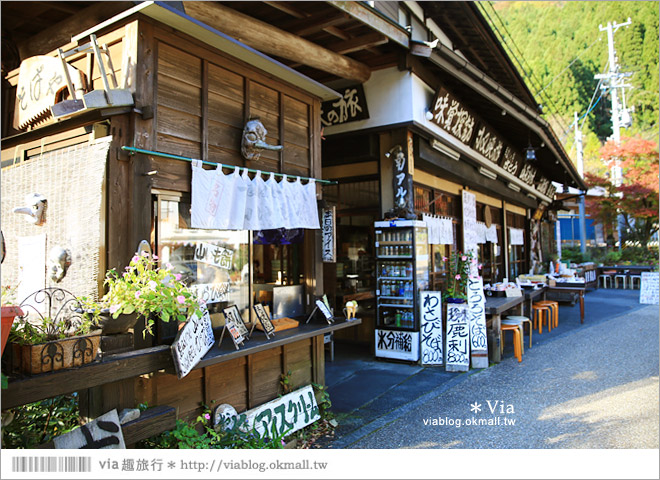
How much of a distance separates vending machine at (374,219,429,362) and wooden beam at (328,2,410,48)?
3135 mm

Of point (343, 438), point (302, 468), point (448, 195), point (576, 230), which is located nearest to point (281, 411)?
point (343, 438)

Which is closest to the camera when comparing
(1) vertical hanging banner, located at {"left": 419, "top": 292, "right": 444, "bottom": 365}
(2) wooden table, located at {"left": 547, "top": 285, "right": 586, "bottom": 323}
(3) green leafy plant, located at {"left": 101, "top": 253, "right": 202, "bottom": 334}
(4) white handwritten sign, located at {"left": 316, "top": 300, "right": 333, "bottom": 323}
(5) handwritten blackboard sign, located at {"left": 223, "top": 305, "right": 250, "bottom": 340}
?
(3) green leafy plant, located at {"left": 101, "top": 253, "right": 202, "bottom": 334}

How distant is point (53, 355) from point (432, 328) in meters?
6.29

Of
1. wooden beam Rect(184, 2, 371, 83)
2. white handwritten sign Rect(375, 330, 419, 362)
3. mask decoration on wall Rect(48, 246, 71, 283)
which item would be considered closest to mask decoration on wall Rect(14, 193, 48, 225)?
mask decoration on wall Rect(48, 246, 71, 283)

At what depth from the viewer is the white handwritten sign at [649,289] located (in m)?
14.6

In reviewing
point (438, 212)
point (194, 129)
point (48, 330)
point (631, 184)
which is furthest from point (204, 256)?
point (631, 184)

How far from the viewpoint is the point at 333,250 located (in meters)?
5.95

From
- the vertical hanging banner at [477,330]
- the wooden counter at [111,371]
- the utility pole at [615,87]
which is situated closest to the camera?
the wooden counter at [111,371]

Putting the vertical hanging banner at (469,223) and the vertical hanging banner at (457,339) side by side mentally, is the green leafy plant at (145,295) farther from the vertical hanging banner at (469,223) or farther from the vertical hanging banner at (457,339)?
the vertical hanging banner at (469,223)

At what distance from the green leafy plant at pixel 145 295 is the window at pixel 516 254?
14513 millimetres

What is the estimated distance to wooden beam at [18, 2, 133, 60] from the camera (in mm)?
4230

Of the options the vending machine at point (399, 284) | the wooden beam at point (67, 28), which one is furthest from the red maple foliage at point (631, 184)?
the wooden beam at point (67, 28)

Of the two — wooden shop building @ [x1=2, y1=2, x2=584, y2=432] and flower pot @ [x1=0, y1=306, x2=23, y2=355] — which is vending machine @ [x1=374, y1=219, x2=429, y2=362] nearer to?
wooden shop building @ [x1=2, y1=2, x2=584, y2=432]

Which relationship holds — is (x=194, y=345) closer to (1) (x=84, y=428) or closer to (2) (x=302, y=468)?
(1) (x=84, y=428)
